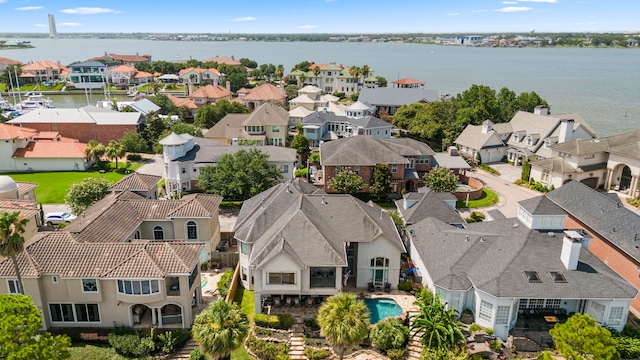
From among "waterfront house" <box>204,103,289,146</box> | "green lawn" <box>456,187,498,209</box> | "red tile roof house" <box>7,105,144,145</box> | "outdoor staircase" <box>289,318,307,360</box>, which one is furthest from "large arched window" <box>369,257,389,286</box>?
"red tile roof house" <box>7,105,144,145</box>

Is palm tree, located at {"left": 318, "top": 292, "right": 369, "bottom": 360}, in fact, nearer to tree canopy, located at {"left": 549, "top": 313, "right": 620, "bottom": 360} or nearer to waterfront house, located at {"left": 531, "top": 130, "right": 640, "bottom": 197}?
tree canopy, located at {"left": 549, "top": 313, "right": 620, "bottom": 360}

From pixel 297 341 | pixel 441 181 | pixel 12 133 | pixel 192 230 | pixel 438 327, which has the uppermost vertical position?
pixel 12 133

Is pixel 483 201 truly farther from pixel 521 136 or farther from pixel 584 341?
pixel 584 341

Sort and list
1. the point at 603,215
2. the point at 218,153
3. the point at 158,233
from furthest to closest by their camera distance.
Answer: the point at 218,153
the point at 158,233
the point at 603,215

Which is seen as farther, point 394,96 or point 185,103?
point 394,96

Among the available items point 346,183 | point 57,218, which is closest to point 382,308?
point 346,183

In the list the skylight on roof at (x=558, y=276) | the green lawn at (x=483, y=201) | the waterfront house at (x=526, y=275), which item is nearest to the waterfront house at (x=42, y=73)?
the green lawn at (x=483, y=201)

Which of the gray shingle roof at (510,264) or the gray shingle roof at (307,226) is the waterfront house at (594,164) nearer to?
the gray shingle roof at (510,264)
